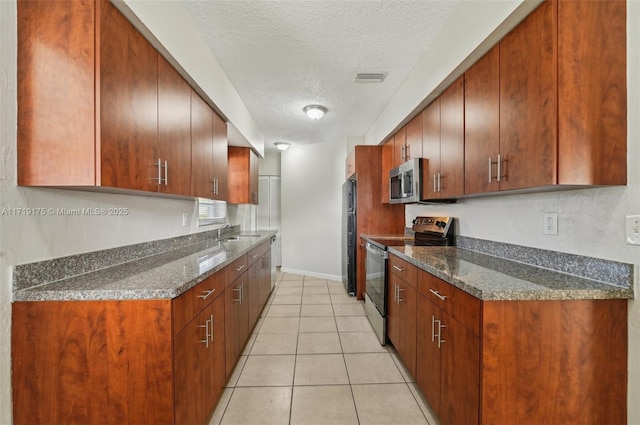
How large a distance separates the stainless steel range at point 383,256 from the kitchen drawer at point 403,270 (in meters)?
0.14

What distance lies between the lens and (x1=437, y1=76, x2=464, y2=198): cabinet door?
1.92m

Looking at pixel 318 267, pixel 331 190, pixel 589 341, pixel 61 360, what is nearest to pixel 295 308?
pixel 318 267

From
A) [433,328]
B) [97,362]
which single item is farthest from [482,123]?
[97,362]

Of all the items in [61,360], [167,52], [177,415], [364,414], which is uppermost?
[167,52]

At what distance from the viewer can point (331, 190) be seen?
5.18 meters

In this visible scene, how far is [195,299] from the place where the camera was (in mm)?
1401

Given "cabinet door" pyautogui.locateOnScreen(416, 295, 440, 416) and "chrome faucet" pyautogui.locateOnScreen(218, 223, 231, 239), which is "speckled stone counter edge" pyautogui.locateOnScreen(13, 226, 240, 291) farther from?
"cabinet door" pyautogui.locateOnScreen(416, 295, 440, 416)

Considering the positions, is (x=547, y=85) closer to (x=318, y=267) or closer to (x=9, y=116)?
(x=9, y=116)

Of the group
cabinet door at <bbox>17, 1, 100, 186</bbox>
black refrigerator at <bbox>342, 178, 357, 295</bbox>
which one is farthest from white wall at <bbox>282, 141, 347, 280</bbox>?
cabinet door at <bbox>17, 1, 100, 186</bbox>

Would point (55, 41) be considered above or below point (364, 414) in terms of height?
above

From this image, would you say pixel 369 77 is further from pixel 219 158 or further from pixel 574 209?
pixel 574 209

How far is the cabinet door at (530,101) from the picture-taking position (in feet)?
3.97

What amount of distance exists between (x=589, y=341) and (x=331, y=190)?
13.9 feet

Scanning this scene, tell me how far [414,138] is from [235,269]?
2084 millimetres
